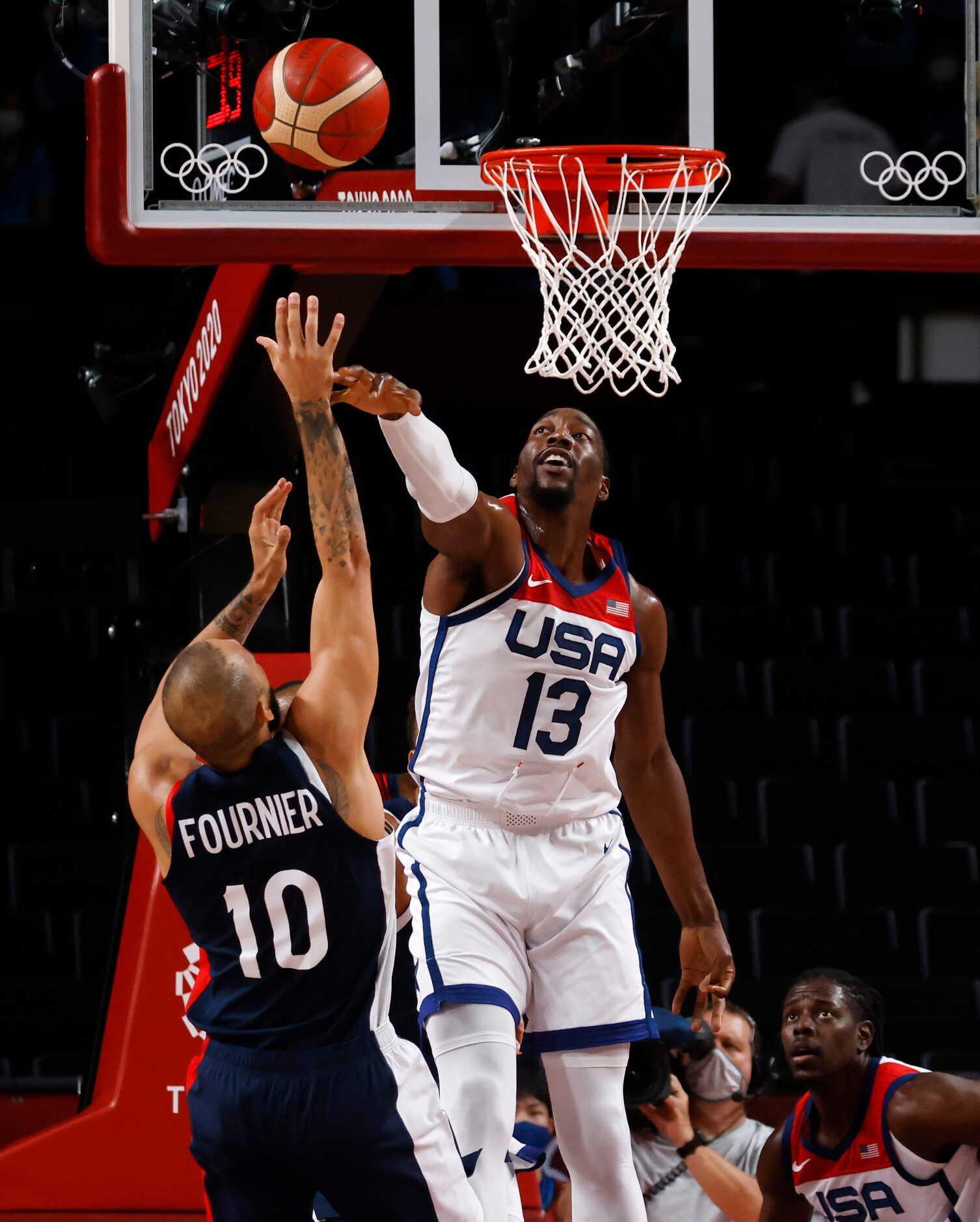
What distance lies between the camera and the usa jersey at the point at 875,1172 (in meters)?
4.79

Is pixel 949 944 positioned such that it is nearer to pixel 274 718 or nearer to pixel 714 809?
pixel 714 809

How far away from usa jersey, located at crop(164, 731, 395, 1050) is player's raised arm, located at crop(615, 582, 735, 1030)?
1.31m

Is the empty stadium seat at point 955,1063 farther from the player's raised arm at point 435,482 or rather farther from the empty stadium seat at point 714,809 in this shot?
the player's raised arm at point 435,482

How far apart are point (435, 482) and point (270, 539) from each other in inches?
17.8

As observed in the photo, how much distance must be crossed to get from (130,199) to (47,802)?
5429 mm

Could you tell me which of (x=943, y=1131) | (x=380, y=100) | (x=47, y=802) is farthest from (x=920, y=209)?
(x=47, y=802)

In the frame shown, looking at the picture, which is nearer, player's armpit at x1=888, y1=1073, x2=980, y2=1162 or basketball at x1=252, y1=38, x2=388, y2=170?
player's armpit at x1=888, y1=1073, x2=980, y2=1162

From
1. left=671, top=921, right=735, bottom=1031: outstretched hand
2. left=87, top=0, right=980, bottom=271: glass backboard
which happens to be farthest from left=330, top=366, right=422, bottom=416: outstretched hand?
left=671, top=921, right=735, bottom=1031: outstretched hand

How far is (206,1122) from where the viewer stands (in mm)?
3670

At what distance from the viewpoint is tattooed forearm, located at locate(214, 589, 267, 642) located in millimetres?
4172

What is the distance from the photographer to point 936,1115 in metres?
4.70

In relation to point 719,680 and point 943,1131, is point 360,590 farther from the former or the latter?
point 719,680

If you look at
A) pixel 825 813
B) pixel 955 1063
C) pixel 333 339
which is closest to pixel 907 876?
pixel 825 813

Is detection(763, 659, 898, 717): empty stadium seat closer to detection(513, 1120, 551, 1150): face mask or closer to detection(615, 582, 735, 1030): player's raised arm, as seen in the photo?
detection(513, 1120, 551, 1150): face mask
